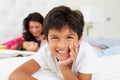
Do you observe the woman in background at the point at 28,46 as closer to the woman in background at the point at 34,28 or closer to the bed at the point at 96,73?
the woman in background at the point at 34,28

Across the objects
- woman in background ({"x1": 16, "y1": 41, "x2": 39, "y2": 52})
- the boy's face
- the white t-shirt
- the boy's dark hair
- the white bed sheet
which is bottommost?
woman in background ({"x1": 16, "y1": 41, "x2": 39, "y2": 52})

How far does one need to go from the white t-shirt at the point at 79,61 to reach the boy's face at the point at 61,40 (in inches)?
4.1

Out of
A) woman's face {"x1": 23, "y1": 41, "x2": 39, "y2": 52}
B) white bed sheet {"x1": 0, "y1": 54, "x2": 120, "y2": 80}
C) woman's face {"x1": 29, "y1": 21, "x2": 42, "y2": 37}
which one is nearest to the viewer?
white bed sheet {"x1": 0, "y1": 54, "x2": 120, "y2": 80}

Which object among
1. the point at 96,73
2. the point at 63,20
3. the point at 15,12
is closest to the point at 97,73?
the point at 96,73

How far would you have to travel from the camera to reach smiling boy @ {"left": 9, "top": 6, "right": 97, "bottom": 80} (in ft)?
3.62

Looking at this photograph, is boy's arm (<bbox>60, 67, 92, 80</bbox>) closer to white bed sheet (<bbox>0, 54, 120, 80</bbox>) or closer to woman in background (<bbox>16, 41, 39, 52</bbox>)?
white bed sheet (<bbox>0, 54, 120, 80</bbox>)

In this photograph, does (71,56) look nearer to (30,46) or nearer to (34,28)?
(30,46)

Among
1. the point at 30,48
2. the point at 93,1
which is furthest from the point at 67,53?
the point at 93,1

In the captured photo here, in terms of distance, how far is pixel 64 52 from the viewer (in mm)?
1120

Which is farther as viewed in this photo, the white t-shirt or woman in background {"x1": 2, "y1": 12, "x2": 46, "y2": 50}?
woman in background {"x1": 2, "y1": 12, "x2": 46, "y2": 50}

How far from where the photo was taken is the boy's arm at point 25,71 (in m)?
1.15

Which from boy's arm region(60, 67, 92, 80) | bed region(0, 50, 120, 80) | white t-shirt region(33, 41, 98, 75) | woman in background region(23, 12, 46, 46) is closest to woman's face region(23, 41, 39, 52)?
woman in background region(23, 12, 46, 46)

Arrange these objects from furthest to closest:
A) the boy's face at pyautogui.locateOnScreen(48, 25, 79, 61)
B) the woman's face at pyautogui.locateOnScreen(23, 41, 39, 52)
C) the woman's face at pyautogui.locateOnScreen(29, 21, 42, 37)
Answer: the woman's face at pyautogui.locateOnScreen(29, 21, 42, 37)
the woman's face at pyautogui.locateOnScreen(23, 41, 39, 52)
the boy's face at pyautogui.locateOnScreen(48, 25, 79, 61)

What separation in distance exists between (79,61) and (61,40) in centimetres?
18
